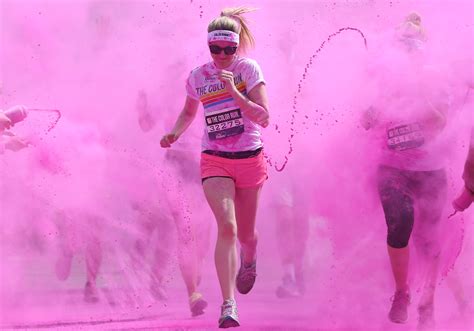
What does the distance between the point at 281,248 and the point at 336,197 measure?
0.83m

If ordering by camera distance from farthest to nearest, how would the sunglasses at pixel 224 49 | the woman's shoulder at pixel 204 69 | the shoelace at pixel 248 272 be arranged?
1. the shoelace at pixel 248 272
2. the woman's shoulder at pixel 204 69
3. the sunglasses at pixel 224 49

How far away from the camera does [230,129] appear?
21.1ft

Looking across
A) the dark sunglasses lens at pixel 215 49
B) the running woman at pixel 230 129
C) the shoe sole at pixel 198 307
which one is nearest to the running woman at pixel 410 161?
the running woman at pixel 230 129

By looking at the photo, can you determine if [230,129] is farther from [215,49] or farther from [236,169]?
[215,49]

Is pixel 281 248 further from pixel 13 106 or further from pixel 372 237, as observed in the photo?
pixel 13 106

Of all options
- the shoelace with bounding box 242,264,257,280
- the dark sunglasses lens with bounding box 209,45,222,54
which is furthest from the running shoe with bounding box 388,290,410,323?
the dark sunglasses lens with bounding box 209,45,222,54

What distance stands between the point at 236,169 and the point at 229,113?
0.31 m

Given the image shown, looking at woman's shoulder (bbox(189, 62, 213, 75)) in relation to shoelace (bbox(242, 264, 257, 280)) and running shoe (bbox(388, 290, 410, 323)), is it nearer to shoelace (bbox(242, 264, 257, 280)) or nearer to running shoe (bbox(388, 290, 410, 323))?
shoelace (bbox(242, 264, 257, 280))

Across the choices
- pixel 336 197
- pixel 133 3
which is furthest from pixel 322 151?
pixel 133 3

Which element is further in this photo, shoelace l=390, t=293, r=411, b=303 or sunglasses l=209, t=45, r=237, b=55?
shoelace l=390, t=293, r=411, b=303

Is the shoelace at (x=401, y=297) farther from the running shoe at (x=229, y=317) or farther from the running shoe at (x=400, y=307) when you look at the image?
the running shoe at (x=229, y=317)

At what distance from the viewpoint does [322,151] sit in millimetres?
7758

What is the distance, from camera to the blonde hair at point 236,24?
6402 mm

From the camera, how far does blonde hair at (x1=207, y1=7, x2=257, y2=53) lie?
21.0 ft
